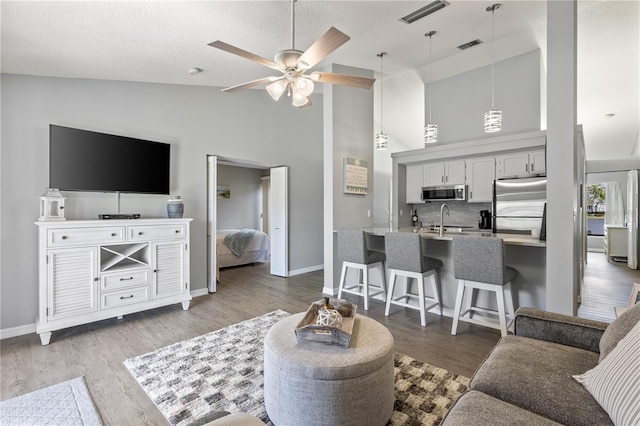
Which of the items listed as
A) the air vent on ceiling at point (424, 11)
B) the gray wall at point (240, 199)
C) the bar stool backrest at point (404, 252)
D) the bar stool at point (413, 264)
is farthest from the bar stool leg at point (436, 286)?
the gray wall at point (240, 199)

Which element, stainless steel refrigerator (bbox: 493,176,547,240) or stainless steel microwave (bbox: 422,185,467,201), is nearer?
stainless steel refrigerator (bbox: 493,176,547,240)

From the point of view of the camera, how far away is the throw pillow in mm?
966

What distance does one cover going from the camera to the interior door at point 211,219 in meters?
4.50

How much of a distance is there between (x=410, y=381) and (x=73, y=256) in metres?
3.18

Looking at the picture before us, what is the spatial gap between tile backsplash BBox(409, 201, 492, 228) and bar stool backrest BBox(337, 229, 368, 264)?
8.20 feet

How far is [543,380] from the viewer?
1296 mm

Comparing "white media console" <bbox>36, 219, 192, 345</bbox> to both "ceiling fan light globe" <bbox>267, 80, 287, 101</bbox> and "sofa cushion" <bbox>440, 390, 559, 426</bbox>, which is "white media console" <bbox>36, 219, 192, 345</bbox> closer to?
"ceiling fan light globe" <bbox>267, 80, 287, 101</bbox>

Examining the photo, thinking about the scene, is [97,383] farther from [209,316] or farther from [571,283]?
[571,283]

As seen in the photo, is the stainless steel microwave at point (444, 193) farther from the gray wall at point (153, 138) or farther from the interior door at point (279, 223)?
the interior door at point (279, 223)

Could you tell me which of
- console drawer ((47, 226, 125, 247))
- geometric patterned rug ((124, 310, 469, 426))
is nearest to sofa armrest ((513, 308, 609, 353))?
geometric patterned rug ((124, 310, 469, 426))

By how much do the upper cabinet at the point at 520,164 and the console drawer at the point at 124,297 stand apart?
505cm

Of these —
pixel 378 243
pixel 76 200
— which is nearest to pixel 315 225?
pixel 378 243

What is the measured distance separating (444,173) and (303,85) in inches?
141

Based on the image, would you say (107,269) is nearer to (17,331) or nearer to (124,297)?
(124,297)
